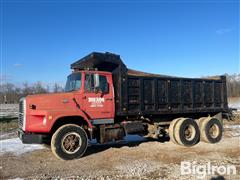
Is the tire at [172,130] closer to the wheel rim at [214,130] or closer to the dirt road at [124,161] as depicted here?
the dirt road at [124,161]

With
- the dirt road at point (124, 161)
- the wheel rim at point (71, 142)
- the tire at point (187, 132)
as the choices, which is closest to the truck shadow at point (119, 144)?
the dirt road at point (124, 161)

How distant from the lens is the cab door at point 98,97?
9703 millimetres

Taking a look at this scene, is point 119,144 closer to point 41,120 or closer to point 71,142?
point 71,142

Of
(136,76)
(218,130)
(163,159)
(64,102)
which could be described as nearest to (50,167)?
(64,102)

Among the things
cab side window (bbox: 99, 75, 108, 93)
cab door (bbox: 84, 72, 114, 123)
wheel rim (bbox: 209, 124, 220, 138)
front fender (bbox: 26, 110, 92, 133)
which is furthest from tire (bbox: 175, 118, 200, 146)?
front fender (bbox: 26, 110, 92, 133)

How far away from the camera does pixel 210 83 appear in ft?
42.2

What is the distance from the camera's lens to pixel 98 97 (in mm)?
9906

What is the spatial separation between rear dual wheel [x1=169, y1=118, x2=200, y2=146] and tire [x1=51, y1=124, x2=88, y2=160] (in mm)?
3757

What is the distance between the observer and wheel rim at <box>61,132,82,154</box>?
8.95 metres

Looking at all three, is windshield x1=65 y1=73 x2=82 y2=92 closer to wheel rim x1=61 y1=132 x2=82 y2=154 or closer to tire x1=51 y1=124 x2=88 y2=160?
tire x1=51 y1=124 x2=88 y2=160

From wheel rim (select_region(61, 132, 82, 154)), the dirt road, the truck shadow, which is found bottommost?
the dirt road

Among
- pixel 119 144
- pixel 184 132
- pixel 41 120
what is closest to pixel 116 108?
pixel 119 144

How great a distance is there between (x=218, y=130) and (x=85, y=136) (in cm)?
600

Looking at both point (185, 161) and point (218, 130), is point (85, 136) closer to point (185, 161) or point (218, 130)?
point (185, 161)
